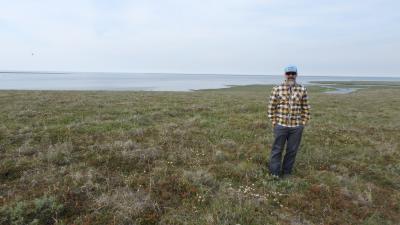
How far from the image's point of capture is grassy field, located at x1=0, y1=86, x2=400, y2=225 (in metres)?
4.68

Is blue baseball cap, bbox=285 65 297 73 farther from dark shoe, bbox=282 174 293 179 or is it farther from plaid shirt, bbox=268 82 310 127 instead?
dark shoe, bbox=282 174 293 179

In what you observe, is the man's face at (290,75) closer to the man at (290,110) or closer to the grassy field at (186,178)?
the man at (290,110)

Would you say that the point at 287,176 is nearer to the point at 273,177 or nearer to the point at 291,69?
the point at 273,177

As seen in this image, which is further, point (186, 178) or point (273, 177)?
point (273, 177)

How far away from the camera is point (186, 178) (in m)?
6.01

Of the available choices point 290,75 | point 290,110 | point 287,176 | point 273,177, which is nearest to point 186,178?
point 273,177

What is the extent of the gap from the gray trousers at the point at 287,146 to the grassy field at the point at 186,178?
0.35 metres

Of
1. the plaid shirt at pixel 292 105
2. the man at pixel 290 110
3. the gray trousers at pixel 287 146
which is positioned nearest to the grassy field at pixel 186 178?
the gray trousers at pixel 287 146

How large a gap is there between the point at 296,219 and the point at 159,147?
474 cm

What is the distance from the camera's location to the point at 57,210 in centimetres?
463

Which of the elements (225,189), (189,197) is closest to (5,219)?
(189,197)

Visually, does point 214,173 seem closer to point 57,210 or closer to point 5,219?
point 57,210

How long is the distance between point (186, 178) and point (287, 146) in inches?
98.6

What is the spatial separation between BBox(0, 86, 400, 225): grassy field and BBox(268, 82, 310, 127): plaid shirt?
4.62 ft
